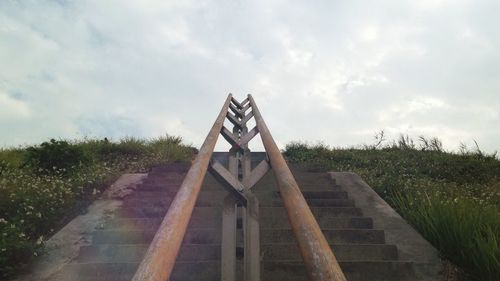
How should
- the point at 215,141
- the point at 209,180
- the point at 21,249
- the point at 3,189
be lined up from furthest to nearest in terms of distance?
the point at 209,180
the point at 3,189
the point at 21,249
the point at 215,141

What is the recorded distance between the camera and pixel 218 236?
195 inches

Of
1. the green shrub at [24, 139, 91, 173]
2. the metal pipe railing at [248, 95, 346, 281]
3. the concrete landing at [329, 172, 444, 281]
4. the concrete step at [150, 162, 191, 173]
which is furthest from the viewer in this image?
the concrete step at [150, 162, 191, 173]

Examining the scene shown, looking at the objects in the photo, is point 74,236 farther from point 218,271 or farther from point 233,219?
point 233,219

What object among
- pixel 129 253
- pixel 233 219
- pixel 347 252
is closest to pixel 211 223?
pixel 129 253

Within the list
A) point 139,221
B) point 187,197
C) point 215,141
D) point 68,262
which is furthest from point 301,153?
point 187,197

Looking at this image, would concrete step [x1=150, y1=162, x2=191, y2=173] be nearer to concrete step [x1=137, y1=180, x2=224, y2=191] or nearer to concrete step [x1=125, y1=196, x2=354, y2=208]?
concrete step [x1=137, y1=180, x2=224, y2=191]

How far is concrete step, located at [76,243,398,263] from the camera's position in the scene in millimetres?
4633

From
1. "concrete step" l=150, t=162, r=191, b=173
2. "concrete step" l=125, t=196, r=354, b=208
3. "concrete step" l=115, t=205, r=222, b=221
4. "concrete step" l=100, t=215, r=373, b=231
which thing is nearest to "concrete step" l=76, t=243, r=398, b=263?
"concrete step" l=100, t=215, r=373, b=231

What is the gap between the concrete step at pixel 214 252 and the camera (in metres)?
4.63

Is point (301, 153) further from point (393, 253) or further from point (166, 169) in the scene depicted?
point (393, 253)

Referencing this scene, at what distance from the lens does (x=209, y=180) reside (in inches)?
302

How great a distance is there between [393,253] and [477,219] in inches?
37.5

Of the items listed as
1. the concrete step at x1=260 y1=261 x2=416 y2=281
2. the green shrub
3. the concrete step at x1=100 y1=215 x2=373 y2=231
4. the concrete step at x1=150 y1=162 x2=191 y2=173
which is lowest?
the concrete step at x1=260 y1=261 x2=416 y2=281

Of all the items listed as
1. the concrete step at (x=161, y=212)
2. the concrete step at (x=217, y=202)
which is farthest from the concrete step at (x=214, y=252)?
the concrete step at (x=217, y=202)
